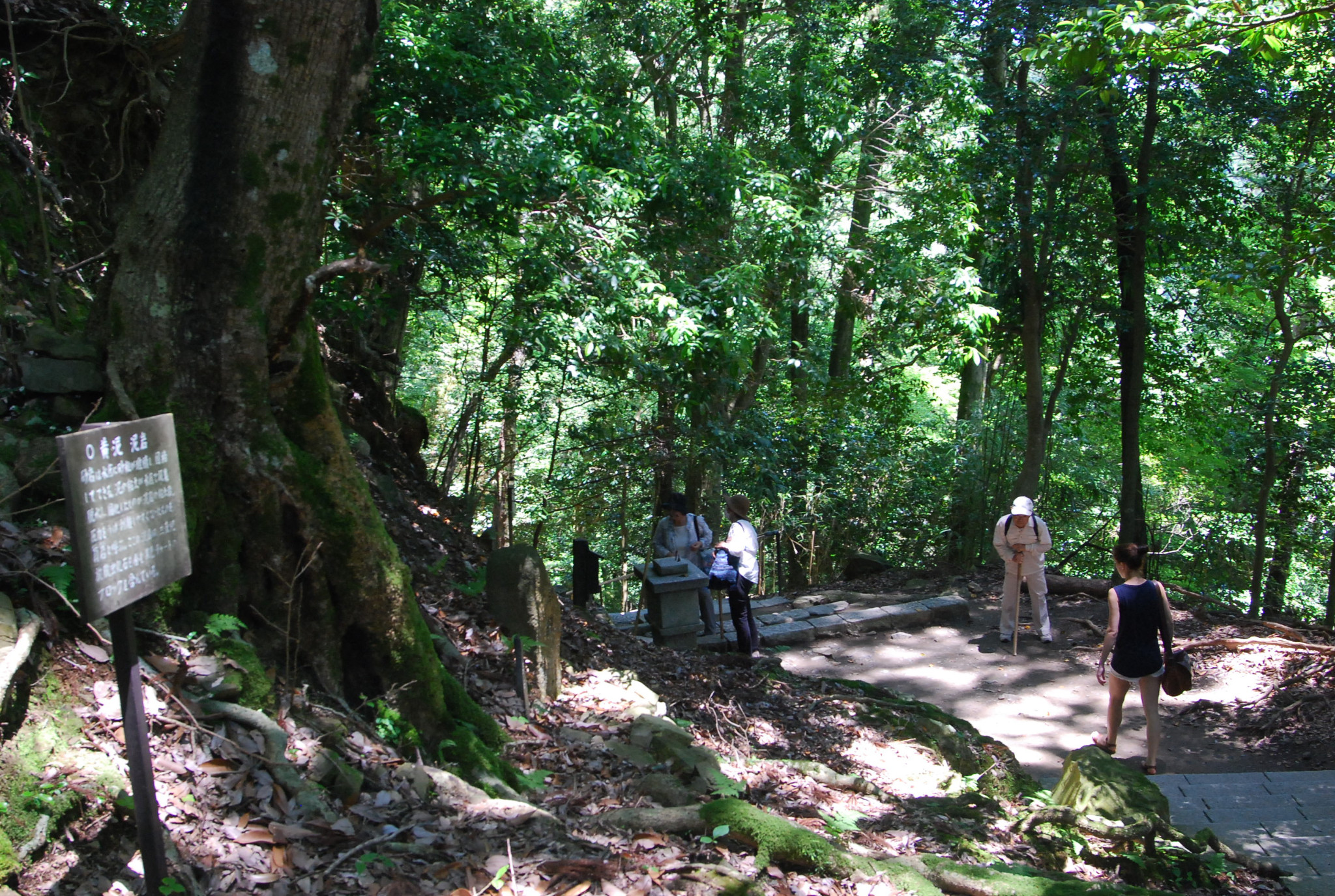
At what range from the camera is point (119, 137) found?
664cm

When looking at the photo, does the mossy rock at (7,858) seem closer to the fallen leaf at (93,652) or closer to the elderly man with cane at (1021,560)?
the fallen leaf at (93,652)

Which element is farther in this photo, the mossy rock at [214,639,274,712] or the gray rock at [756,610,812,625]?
the gray rock at [756,610,812,625]

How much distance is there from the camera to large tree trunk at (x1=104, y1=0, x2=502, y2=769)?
4336 mm

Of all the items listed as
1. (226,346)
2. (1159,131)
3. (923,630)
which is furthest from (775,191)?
(226,346)

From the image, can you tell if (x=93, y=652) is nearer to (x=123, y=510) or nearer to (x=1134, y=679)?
(x=123, y=510)

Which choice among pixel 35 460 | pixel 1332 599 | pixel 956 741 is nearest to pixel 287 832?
pixel 35 460

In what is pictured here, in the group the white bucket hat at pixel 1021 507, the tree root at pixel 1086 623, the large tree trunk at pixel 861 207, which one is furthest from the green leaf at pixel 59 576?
the large tree trunk at pixel 861 207

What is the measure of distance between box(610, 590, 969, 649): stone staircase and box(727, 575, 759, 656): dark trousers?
2.63 ft

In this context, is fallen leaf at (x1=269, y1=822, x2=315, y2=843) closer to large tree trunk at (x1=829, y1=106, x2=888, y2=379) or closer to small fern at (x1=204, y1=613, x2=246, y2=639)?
small fern at (x1=204, y1=613, x2=246, y2=639)

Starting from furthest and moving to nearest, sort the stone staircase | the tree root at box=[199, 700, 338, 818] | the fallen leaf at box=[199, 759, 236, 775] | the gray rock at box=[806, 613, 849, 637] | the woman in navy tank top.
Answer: the gray rock at box=[806, 613, 849, 637]
the stone staircase
the woman in navy tank top
the tree root at box=[199, 700, 338, 818]
the fallen leaf at box=[199, 759, 236, 775]

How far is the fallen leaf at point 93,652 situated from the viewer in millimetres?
3820

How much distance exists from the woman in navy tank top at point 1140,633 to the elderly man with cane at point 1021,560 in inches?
117

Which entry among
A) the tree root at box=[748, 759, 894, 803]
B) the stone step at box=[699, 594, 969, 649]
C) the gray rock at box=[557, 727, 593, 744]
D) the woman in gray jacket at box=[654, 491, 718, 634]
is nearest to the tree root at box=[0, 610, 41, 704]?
the gray rock at box=[557, 727, 593, 744]

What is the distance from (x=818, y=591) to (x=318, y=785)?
10.7m
